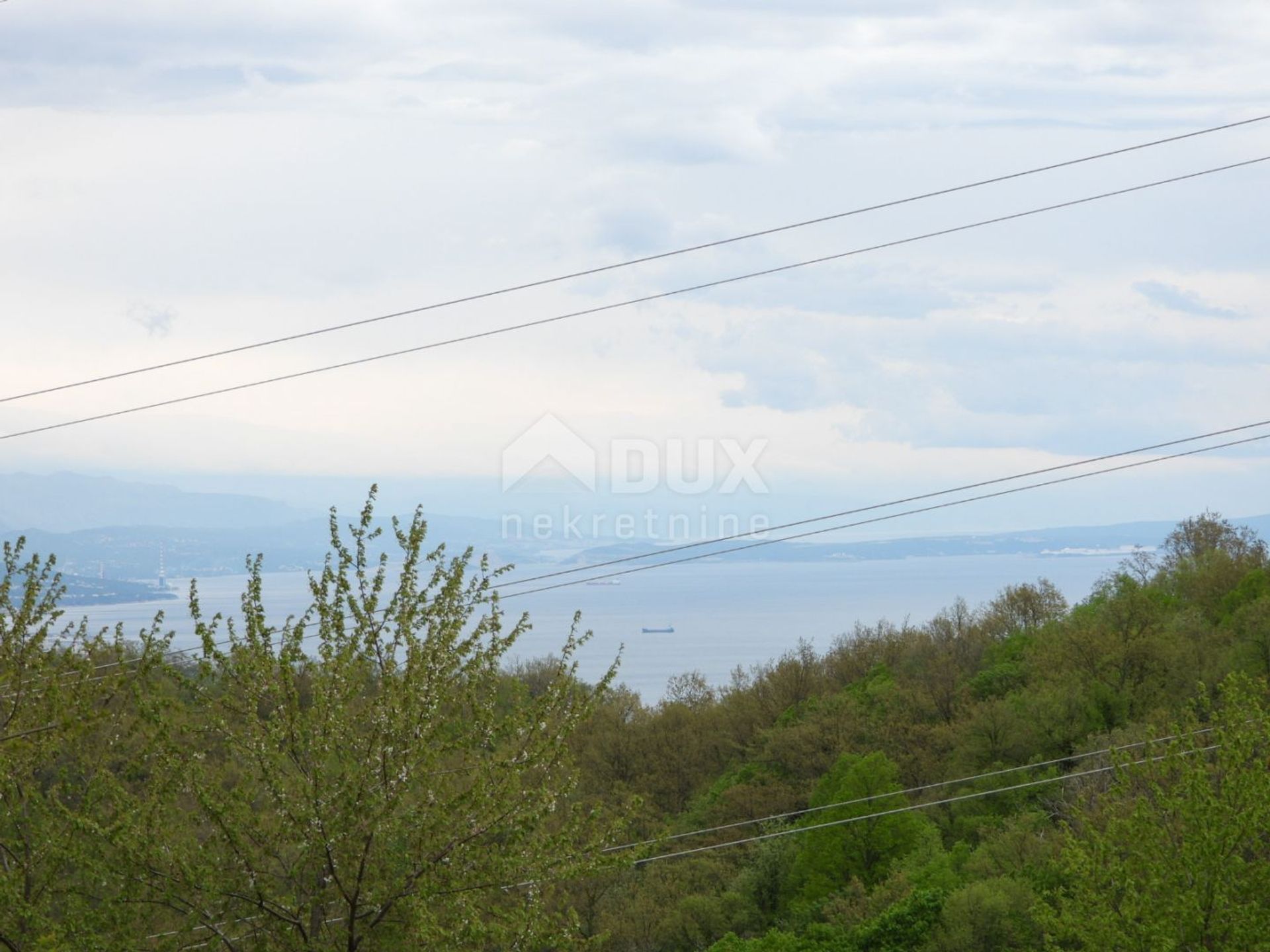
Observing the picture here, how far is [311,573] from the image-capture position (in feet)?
32.7

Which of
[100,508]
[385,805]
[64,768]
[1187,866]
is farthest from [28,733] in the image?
[100,508]

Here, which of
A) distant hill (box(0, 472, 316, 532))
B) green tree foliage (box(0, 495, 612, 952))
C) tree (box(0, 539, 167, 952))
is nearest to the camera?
green tree foliage (box(0, 495, 612, 952))

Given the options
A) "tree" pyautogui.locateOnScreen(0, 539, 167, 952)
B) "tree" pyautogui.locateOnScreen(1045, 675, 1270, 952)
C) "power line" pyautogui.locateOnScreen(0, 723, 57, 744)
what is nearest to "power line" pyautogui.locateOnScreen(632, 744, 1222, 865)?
"tree" pyautogui.locateOnScreen(1045, 675, 1270, 952)

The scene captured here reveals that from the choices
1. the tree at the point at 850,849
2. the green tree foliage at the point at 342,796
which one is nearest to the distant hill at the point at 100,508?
the tree at the point at 850,849

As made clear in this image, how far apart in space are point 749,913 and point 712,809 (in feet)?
26.7

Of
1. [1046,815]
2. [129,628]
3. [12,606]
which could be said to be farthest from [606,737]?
[12,606]

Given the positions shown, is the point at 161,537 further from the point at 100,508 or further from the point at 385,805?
the point at 385,805

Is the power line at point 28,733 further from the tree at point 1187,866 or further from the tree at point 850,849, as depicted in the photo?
the tree at point 850,849

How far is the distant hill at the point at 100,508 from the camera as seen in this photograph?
148125 millimetres

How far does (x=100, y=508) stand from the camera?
171875 millimetres

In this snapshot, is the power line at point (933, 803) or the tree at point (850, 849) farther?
the tree at point (850, 849)

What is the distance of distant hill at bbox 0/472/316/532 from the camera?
148 m

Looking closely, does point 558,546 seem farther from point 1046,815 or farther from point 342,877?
point 342,877

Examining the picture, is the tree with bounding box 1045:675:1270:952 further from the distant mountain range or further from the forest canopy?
the distant mountain range
